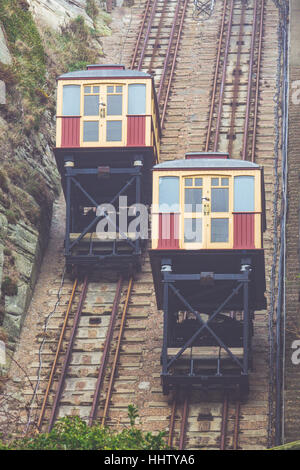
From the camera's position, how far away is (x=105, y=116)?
39281mm

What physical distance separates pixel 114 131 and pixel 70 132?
4.82 ft

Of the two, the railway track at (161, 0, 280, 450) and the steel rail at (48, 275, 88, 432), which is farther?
the railway track at (161, 0, 280, 450)

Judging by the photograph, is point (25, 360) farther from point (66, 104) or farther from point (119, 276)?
point (66, 104)

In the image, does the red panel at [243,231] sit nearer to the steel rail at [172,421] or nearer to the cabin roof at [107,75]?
the steel rail at [172,421]

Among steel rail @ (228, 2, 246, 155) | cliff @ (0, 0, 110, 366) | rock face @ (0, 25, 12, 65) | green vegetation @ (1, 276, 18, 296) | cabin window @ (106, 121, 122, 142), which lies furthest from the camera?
steel rail @ (228, 2, 246, 155)

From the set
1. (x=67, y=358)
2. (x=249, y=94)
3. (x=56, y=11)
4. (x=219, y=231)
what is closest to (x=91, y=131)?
(x=219, y=231)

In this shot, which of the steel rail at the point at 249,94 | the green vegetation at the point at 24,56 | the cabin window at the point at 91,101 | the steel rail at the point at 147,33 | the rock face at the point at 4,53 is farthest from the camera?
the steel rail at the point at 147,33

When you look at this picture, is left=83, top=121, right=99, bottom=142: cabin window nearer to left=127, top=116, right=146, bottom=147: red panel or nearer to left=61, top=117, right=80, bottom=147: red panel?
left=61, top=117, right=80, bottom=147: red panel

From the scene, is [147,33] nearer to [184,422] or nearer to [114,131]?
[114,131]

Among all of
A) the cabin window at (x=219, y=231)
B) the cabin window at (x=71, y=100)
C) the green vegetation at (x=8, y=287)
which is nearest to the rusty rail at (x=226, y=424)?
the cabin window at (x=219, y=231)

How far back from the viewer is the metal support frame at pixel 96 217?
3925cm

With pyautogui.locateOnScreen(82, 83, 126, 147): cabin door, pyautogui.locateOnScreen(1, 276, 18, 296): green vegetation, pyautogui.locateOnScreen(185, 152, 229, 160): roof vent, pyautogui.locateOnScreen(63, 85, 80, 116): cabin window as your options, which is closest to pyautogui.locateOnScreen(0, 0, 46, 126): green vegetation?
pyautogui.locateOnScreen(63, 85, 80, 116): cabin window

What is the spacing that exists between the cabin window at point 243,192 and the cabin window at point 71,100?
7346mm

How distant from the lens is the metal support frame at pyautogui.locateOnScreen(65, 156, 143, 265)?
3925 cm
